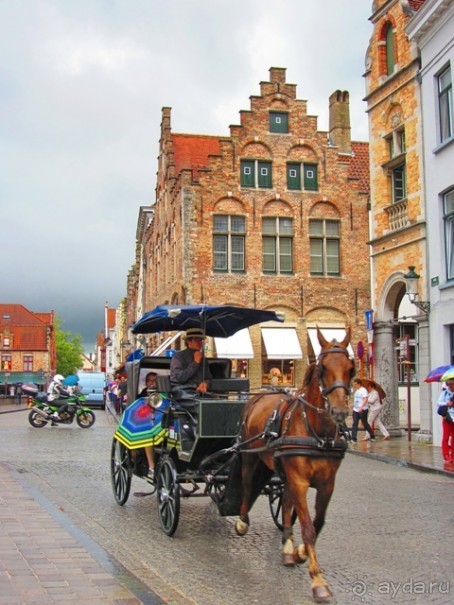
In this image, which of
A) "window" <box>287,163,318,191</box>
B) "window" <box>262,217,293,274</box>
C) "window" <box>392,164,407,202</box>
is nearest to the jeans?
"window" <box>392,164,407,202</box>

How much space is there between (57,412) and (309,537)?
2103 centimetres

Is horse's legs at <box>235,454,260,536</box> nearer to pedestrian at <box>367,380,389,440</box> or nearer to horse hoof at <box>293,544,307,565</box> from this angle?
horse hoof at <box>293,544,307,565</box>

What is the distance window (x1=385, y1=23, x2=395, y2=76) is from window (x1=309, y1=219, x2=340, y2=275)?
1365 cm

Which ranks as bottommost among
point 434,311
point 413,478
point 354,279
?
point 413,478

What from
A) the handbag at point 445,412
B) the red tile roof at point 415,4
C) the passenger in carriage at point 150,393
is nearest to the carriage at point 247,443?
the passenger in carriage at point 150,393

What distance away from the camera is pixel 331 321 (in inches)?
1346

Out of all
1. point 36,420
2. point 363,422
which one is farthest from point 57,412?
point 363,422

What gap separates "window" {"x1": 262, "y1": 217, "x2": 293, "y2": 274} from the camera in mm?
34094

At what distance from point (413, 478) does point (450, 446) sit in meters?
2.54

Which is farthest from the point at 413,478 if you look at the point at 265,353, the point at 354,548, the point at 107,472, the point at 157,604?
the point at 265,353

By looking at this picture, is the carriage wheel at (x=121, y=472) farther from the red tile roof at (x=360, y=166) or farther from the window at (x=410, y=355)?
the red tile roof at (x=360, y=166)

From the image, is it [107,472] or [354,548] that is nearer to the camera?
[354,548]

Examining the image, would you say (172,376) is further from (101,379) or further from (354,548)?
(101,379)

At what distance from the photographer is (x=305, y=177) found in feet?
114
